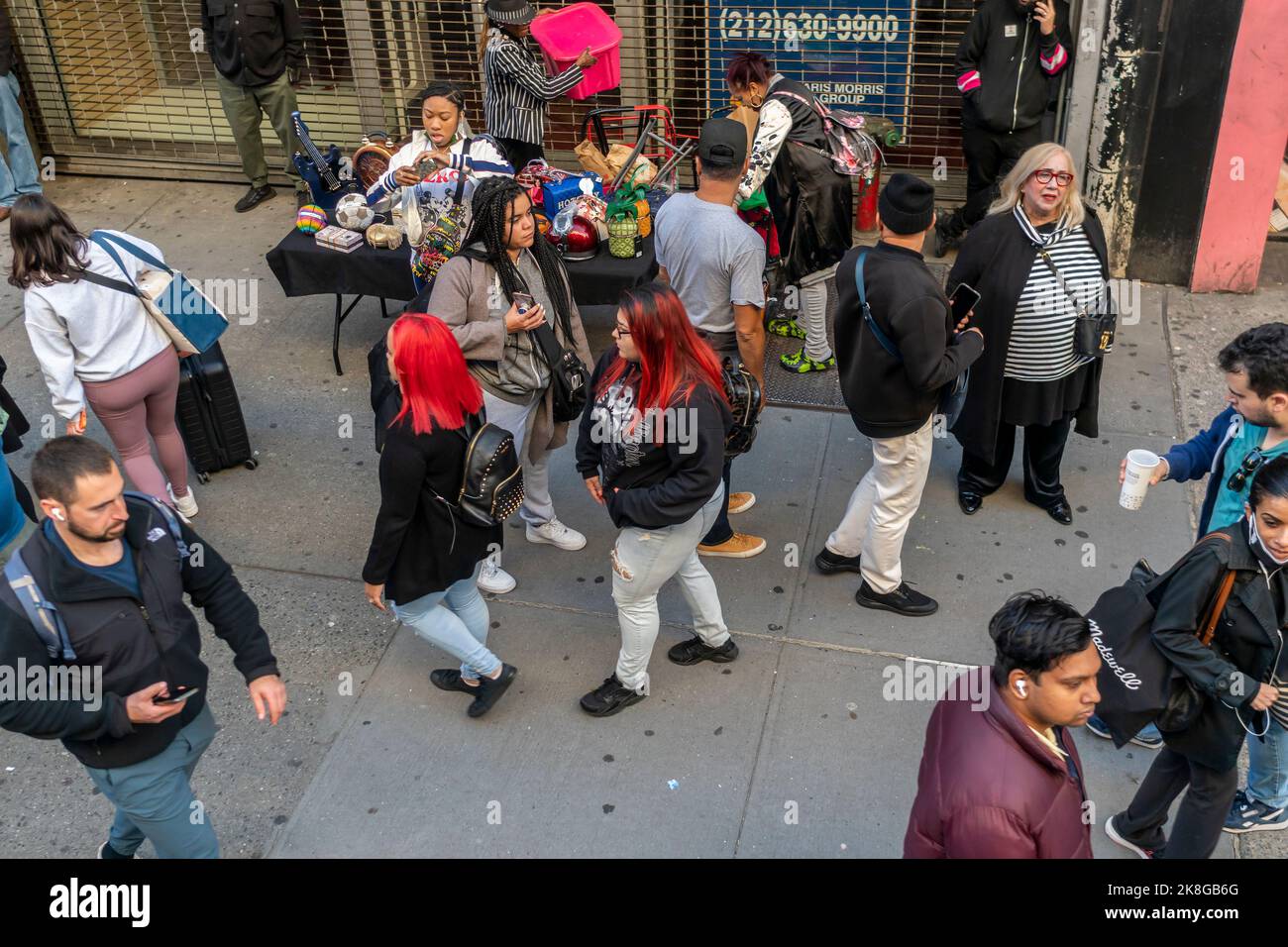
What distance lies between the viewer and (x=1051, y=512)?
5816mm

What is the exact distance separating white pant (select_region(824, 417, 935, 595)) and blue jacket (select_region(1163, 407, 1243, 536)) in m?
0.94

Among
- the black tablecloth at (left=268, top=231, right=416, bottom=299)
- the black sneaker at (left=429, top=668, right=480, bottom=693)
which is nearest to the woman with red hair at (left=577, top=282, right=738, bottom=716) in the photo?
the black sneaker at (left=429, top=668, right=480, bottom=693)

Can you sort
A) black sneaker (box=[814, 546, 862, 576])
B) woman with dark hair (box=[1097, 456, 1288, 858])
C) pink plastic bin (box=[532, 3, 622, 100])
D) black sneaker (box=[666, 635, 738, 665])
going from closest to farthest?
woman with dark hair (box=[1097, 456, 1288, 858])
black sneaker (box=[666, 635, 738, 665])
black sneaker (box=[814, 546, 862, 576])
pink plastic bin (box=[532, 3, 622, 100])

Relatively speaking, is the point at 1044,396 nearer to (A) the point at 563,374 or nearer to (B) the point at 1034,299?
(B) the point at 1034,299

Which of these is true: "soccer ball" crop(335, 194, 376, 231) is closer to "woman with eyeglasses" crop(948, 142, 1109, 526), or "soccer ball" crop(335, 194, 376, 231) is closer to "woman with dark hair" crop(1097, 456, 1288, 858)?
"woman with eyeglasses" crop(948, 142, 1109, 526)

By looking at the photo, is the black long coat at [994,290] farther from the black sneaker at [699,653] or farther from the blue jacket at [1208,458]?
the black sneaker at [699,653]

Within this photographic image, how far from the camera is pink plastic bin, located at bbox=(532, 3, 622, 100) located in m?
7.63

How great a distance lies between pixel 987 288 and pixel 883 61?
3.65m

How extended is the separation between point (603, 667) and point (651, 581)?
2.65 feet

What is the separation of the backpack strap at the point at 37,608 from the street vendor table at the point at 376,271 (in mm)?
3750

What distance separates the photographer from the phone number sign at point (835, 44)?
8211mm

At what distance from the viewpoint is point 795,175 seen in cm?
611

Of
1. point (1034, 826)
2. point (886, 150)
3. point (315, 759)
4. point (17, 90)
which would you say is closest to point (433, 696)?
point (315, 759)

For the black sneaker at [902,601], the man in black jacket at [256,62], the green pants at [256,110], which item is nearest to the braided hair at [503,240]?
the black sneaker at [902,601]
